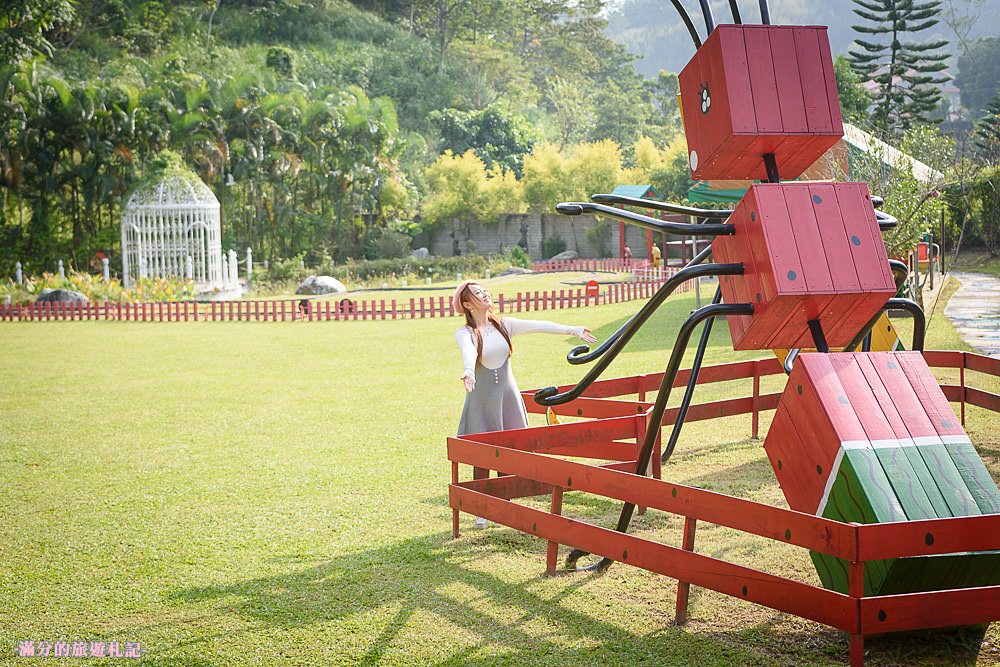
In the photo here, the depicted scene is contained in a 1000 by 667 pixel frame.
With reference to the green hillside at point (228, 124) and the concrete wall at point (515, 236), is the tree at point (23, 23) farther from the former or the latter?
the concrete wall at point (515, 236)

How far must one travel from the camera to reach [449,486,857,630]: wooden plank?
11.6 feet

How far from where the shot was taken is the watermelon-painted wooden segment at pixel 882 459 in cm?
371

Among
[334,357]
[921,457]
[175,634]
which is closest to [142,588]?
[175,634]

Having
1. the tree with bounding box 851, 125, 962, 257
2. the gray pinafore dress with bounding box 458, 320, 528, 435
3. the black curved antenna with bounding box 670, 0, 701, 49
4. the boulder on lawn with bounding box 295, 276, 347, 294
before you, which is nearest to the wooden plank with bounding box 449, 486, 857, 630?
the gray pinafore dress with bounding box 458, 320, 528, 435

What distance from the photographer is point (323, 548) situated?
558cm

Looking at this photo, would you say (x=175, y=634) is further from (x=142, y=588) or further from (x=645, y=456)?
(x=645, y=456)

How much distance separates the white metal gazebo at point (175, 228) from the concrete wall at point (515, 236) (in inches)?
658

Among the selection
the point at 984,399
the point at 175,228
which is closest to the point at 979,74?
the point at 175,228

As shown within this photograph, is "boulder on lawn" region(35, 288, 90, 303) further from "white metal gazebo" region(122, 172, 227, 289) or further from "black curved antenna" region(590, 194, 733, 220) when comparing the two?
"black curved antenna" region(590, 194, 733, 220)

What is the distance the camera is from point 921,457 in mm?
→ 3846

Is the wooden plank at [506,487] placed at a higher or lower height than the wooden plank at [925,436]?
lower

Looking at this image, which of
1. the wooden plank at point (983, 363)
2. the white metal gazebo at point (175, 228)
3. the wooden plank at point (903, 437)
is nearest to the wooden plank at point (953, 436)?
the wooden plank at point (903, 437)

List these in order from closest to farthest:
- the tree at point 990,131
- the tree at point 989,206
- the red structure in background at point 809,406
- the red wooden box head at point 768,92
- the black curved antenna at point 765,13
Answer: the red structure in background at point 809,406 → the red wooden box head at point 768,92 → the black curved antenna at point 765,13 → the tree at point 989,206 → the tree at point 990,131

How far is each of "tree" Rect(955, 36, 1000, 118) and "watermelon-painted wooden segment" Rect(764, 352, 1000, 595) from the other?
285 ft
